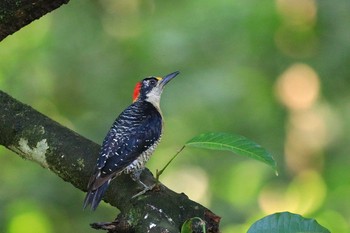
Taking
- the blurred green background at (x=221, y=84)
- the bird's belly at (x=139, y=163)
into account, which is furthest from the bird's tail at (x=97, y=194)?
the blurred green background at (x=221, y=84)

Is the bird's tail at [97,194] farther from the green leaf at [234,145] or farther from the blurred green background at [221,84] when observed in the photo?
the blurred green background at [221,84]

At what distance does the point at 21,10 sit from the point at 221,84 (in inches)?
185

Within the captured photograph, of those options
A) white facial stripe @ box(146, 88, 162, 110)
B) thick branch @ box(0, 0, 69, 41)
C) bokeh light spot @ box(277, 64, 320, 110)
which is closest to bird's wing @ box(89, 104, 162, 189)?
white facial stripe @ box(146, 88, 162, 110)

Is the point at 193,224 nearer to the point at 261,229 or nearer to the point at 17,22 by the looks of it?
the point at 261,229

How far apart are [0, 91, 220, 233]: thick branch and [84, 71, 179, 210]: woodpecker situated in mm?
53

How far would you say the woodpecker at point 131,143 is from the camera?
3.13 meters

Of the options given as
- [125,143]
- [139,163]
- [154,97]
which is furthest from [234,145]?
[154,97]

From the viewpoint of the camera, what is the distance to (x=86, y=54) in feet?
26.2

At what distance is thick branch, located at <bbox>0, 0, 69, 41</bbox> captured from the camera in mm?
3064

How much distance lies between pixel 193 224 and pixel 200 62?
5.47 metres

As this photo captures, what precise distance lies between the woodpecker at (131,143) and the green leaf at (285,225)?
768mm

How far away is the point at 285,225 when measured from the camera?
2156 mm

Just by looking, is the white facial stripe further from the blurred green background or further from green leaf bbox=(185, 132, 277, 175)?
the blurred green background

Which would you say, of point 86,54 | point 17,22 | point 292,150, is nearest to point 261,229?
point 17,22
